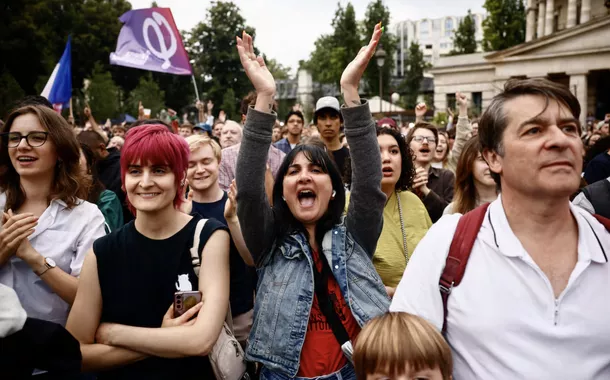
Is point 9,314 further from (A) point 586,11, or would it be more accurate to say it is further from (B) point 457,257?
(A) point 586,11

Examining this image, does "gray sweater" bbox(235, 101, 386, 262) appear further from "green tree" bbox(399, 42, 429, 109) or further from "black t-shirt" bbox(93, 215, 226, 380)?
A: "green tree" bbox(399, 42, 429, 109)

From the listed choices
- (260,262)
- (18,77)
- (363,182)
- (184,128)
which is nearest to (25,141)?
(260,262)

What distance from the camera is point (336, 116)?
6.42 m

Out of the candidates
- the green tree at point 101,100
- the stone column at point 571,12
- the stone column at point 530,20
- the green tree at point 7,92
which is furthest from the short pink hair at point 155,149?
the stone column at point 530,20

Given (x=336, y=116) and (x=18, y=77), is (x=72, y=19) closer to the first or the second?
(x=18, y=77)

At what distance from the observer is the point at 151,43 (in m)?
11.2

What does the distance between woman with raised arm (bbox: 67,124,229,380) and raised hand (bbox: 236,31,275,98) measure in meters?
0.51

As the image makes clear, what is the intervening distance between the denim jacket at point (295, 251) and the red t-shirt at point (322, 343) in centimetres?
6

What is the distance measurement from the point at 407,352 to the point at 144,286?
4.20 feet

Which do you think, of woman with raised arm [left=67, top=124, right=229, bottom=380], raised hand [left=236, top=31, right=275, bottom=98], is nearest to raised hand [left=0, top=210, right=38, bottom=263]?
woman with raised arm [left=67, top=124, right=229, bottom=380]

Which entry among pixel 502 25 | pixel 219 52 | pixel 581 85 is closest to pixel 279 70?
pixel 219 52

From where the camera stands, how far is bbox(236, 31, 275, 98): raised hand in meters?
2.73

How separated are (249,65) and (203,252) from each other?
3.42ft

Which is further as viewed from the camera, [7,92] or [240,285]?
[7,92]
